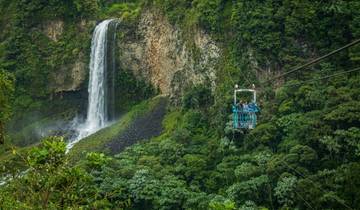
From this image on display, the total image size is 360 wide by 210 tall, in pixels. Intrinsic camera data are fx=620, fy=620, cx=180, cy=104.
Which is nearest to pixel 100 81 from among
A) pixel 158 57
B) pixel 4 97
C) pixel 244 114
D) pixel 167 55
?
pixel 158 57

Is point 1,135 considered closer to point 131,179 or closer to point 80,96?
point 131,179

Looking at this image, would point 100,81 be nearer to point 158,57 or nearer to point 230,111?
point 158,57

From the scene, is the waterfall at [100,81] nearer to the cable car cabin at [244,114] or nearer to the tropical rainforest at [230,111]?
the tropical rainforest at [230,111]

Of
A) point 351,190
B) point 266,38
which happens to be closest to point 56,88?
point 266,38

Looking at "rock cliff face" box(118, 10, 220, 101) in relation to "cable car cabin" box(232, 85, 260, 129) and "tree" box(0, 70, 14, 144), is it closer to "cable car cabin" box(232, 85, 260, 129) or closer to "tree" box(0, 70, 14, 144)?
"cable car cabin" box(232, 85, 260, 129)

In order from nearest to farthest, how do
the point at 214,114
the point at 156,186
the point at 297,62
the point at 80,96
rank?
1. the point at 156,186
2. the point at 297,62
3. the point at 214,114
4. the point at 80,96

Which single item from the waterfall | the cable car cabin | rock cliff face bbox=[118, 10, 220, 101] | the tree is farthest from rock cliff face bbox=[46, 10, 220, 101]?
the tree
